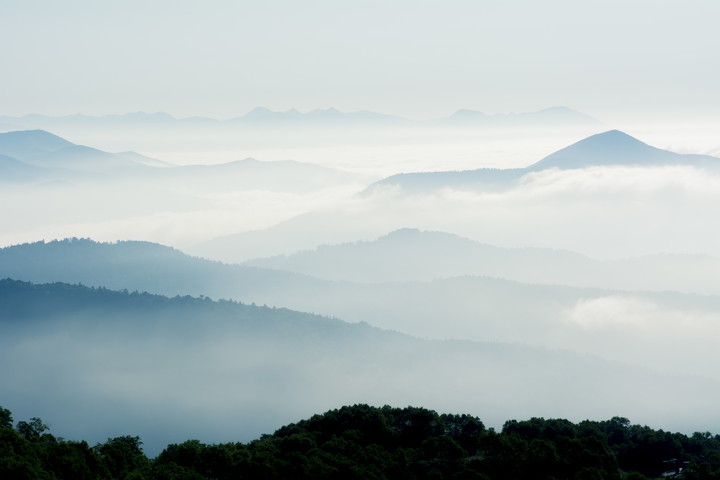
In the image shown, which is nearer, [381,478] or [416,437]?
[381,478]

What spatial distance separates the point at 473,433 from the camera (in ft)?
240

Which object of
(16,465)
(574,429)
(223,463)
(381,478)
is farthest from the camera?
(574,429)

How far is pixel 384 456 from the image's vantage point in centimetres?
6094

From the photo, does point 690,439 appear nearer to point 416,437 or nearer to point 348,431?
point 416,437

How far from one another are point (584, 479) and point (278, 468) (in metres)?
20.9

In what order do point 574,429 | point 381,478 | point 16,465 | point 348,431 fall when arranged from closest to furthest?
point 16,465
point 381,478
point 348,431
point 574,429

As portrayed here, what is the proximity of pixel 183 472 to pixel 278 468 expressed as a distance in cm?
653

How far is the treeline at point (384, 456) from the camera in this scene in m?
54.8

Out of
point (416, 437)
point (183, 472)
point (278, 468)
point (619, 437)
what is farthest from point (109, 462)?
point (619, 437)

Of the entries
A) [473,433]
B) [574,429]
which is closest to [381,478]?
[473,433]

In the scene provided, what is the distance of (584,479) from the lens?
54.6 metres

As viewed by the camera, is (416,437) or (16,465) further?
(416,437)

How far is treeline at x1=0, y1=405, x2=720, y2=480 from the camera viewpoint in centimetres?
5475

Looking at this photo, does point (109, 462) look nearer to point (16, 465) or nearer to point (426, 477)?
point (16, 465)
